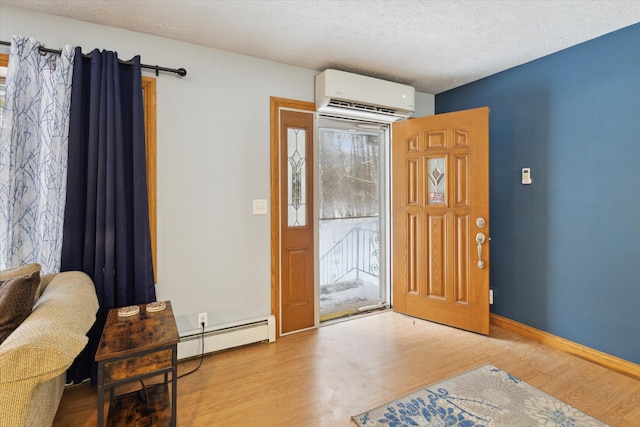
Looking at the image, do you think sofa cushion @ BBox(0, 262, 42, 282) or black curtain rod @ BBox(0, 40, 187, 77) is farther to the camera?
black curtain rod @ BBox(0, 40, 187, 77)

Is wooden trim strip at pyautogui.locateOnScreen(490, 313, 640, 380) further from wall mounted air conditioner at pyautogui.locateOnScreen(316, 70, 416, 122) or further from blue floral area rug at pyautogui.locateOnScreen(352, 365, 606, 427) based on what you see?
wall mounted air conditioner at pyautogui.locateOnScreen(316, 70, 416, 122)

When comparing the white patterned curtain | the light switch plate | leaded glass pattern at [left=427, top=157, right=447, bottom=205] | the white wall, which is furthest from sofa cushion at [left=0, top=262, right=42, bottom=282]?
leaded glass pattern at [left=427, top=157, right=447, bottom=205]

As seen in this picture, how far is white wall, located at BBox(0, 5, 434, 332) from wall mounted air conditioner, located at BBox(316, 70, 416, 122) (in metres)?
0.31

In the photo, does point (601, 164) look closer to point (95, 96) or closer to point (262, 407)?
point (262, 407)

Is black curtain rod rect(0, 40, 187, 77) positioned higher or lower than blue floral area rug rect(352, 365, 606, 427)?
higher

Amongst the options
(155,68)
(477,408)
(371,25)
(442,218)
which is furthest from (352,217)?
(155,68)

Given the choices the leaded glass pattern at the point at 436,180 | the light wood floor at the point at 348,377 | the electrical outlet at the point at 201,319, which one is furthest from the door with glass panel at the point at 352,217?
the electrical outlet at the point at 201,319

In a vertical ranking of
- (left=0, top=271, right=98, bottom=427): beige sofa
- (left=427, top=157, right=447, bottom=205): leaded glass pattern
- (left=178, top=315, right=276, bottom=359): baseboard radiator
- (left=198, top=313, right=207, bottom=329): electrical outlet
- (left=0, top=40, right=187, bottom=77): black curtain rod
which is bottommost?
(left=178, top=315, right=276, bottom=359): baseboard radiator

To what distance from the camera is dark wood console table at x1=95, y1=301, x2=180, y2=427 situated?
146 centimetres

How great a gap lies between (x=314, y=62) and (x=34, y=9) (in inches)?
74.9

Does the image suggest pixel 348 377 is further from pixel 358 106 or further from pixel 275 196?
pixel 358 106

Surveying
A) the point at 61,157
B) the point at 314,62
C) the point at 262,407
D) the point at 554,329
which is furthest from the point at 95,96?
the point at 554,329

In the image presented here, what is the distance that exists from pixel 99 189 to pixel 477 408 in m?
2.67

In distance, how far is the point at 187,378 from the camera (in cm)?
226
